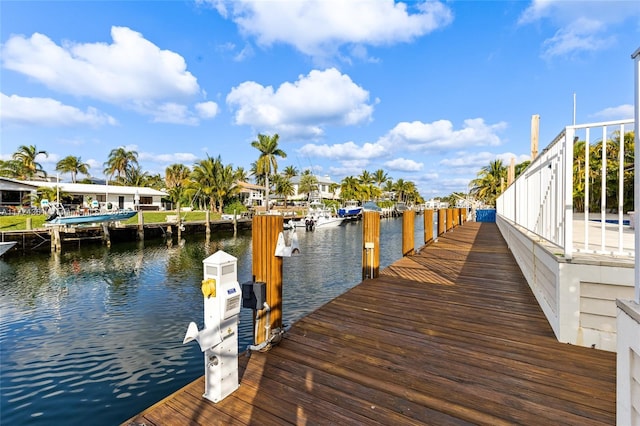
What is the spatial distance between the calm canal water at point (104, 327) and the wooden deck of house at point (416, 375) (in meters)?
3.36

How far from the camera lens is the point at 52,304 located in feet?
31.9

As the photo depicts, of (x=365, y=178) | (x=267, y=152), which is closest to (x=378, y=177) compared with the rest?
(x=365, y=178)

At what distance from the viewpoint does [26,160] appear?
41875mm

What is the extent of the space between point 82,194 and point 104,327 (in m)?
34.3

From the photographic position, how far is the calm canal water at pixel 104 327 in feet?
16.3

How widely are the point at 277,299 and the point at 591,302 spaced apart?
10.1ft

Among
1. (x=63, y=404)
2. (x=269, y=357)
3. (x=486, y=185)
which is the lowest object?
(x=63, y=404)

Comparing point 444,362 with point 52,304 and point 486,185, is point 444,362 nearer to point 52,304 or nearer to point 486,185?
point 52,304

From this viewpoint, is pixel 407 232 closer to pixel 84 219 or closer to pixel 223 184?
pixel 84 219

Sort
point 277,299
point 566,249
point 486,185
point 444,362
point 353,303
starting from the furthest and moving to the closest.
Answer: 1. point 486,185
2. point 353,303
3. point 277,299
4. point 566,249
5. point 444,362

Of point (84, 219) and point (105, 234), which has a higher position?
point (84, 219)

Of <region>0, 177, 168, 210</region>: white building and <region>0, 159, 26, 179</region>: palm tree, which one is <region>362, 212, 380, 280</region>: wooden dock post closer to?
<region>0, 177, 168, 210</region>: white building

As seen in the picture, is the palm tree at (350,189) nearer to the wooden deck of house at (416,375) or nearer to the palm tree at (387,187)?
the palm tree at (387,187)

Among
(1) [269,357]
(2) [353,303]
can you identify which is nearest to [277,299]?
(1) [269,357]
